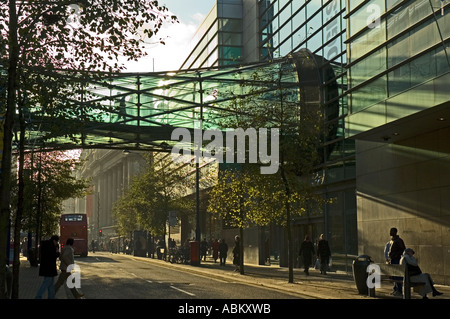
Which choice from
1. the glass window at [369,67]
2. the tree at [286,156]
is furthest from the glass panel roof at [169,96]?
the glass window at [369,67]

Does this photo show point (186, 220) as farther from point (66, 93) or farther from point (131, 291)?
point (66, 93)

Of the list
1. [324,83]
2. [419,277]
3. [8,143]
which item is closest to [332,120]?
[324,83]

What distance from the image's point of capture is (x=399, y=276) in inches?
676

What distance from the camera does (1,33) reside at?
1528cm

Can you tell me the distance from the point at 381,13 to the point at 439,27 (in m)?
4.32

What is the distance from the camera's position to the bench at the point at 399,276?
16422 millimetres

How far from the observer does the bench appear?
16.4 m

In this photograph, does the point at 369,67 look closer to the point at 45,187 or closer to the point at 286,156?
the point at 286,156

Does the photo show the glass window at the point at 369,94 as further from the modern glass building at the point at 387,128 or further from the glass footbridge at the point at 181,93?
the glass footbridge at the point at 181,93

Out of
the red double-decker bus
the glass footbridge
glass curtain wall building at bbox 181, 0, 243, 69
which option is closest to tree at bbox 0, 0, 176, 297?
the glass footbridge

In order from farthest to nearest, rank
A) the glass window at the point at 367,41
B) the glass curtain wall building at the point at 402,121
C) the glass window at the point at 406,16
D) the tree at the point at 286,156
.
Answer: the tree at the point at 286,156 < the glass window at the point at 367,41 < the glass window at the point at 406,16 < the glass curtain wall building at the point at 402,121

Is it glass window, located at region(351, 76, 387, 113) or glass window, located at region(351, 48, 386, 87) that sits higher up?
glass window, located at region(351, 48, 386, 87)

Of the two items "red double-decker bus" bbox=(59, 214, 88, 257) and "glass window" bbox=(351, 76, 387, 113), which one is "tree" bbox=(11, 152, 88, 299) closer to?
"red double-decker bus" bbox=(59, 214, 88, 257)

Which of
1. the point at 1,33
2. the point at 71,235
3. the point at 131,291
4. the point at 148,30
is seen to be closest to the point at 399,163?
the point at 131,291
